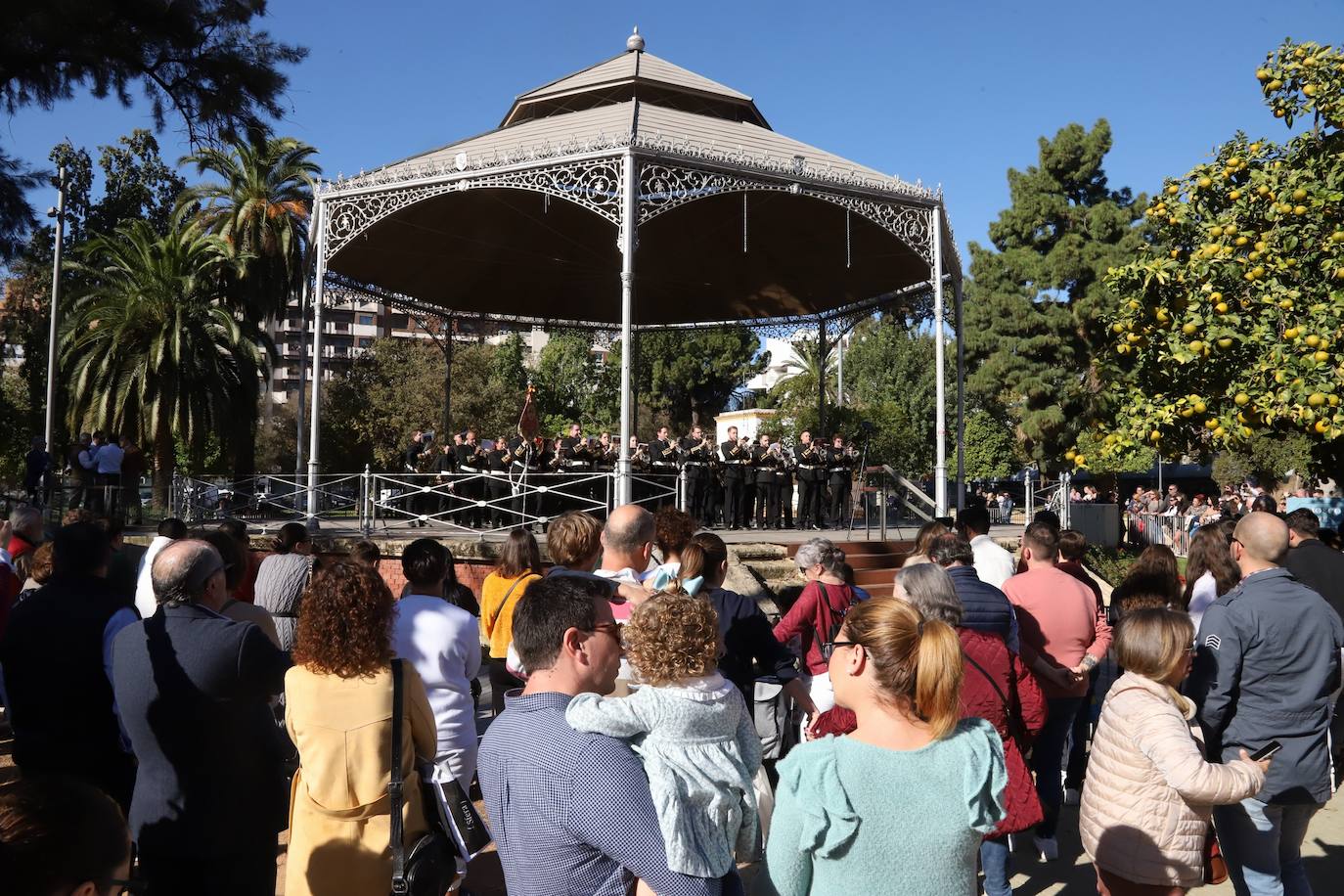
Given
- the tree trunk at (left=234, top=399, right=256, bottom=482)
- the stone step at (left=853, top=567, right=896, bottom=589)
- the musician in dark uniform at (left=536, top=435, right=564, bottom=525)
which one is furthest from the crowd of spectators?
the tree trunk at (left=234, top=399, right=256, bottom=482)

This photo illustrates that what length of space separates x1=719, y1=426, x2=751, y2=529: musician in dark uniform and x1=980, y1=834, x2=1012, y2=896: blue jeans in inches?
447

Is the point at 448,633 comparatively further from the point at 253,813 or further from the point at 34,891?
the point at 34,891

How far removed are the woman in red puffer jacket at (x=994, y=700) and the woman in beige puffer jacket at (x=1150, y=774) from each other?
39 cm

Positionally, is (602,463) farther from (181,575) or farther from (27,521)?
(181,575)

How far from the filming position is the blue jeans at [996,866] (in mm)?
4383

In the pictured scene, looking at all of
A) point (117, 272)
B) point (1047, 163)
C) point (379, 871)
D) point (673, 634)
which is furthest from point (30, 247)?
point (1047, 163)

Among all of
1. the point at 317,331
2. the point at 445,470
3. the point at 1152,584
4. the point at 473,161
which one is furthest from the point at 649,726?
the point at 445,470

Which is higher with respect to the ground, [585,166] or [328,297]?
[585,166]

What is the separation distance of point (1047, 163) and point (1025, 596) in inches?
1195

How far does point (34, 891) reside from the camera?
1.51 m

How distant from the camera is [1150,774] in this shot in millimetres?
3332

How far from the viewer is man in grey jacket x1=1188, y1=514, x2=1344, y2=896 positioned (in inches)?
155

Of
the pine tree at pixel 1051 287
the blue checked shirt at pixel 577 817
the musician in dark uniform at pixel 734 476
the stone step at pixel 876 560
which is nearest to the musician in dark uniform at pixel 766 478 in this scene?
the musician in dark uniform at pixel 734 476

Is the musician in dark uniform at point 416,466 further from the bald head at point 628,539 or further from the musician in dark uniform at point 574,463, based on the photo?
the bald head at point 628,539
